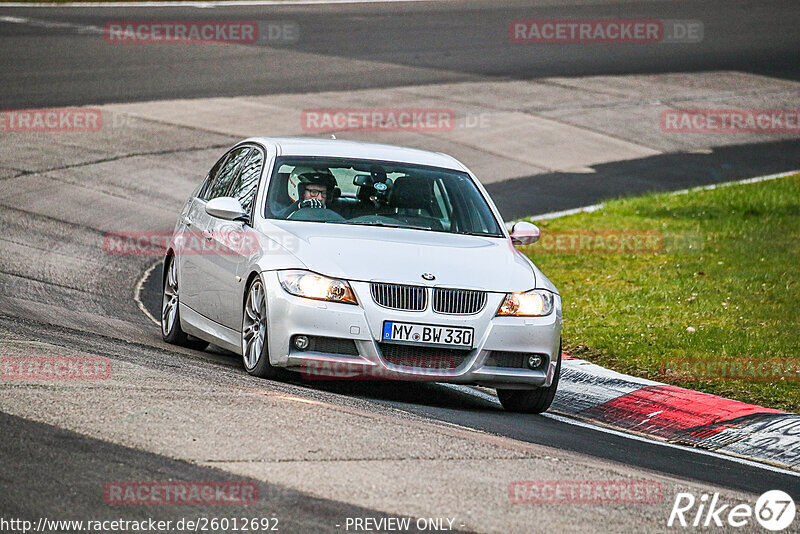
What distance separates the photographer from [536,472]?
6.59m

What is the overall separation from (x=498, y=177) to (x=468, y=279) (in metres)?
12.0

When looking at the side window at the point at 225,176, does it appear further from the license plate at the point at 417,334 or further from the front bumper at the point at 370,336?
the license plate at the point at 417,334

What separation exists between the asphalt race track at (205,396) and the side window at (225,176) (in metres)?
1.25

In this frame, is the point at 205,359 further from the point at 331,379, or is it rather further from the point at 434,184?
the point at 434,184

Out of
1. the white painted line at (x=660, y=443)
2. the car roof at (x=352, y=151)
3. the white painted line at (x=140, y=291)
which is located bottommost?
the white painted line at (x=660, y=443)

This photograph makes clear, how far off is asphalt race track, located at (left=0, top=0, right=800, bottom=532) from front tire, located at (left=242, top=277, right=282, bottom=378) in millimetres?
135

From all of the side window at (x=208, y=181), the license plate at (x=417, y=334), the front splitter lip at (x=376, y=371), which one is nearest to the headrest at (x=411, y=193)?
the license plate at (x=417, y=334)

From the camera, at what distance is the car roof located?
989 centimetres
